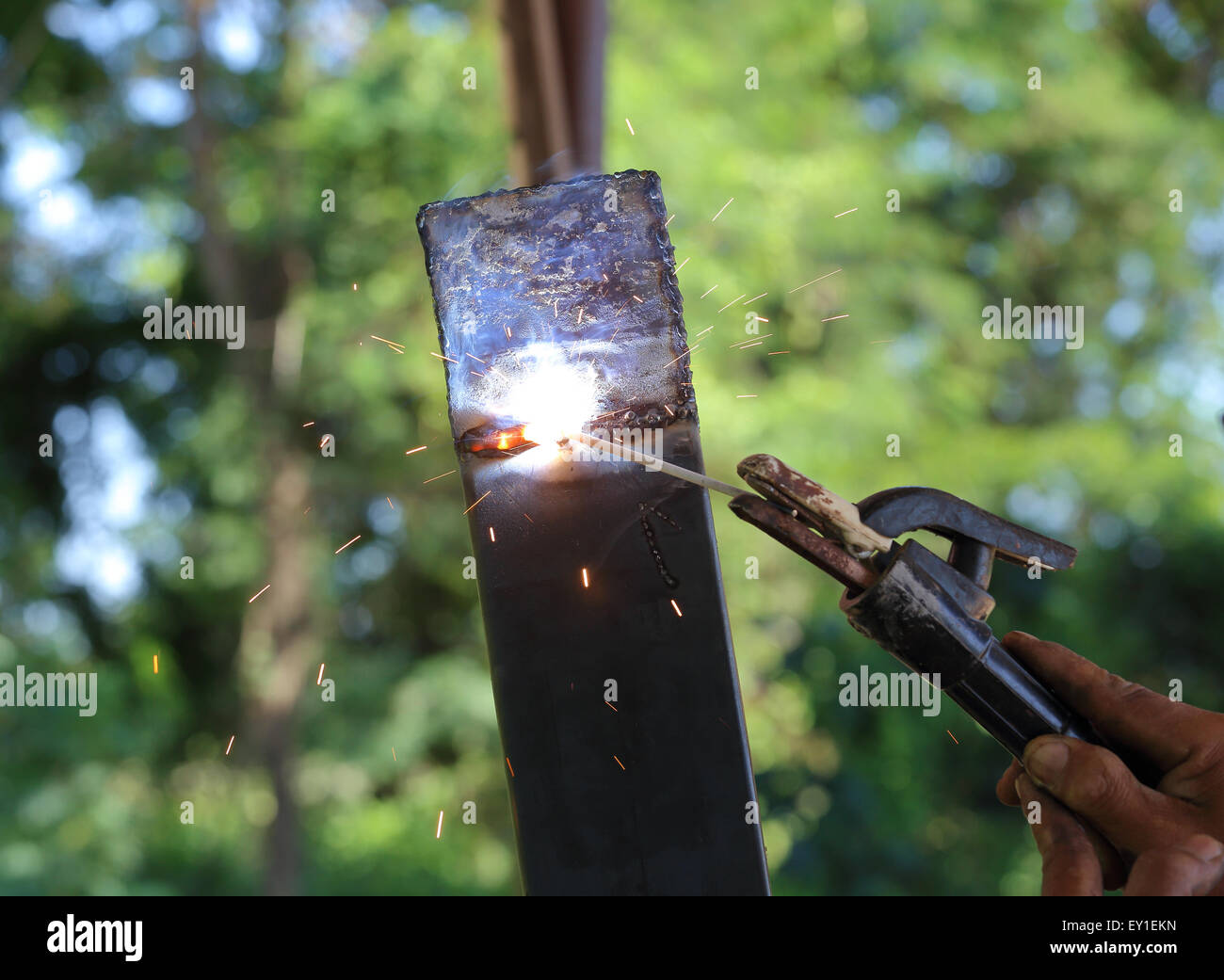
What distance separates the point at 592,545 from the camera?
837 mm

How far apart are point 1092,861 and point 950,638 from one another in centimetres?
23

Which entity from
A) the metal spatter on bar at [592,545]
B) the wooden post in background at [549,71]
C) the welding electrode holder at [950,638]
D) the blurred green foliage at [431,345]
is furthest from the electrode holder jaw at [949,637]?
the blurred green foliage at [431,345]

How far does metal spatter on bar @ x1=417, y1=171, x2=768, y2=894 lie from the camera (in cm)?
80

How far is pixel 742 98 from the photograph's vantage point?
26.5 ft

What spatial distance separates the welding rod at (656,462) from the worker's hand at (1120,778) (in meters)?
0.36

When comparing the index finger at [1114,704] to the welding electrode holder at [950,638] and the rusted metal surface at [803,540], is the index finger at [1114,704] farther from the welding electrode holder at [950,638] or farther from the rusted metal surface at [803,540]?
the rusted metal surface at [803,540]

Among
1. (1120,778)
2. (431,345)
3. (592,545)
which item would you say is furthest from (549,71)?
(431,345)

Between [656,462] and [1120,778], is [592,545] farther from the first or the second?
[1120,778]

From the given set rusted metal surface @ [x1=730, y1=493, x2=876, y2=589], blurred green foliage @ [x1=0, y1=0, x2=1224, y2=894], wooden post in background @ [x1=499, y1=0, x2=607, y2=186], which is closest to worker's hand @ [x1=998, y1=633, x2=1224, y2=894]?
rusted metal surface @ [x1=730, y1=493, x2=876, y2=589]

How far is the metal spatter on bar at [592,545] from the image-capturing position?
0.80 m

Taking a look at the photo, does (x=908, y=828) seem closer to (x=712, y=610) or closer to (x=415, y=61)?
(x=712, y=610)

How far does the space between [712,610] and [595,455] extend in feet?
0.53

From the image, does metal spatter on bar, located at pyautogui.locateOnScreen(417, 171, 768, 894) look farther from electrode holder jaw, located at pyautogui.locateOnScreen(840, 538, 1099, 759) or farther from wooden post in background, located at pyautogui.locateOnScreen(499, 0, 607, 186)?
wooden post in background, located at pyautogui.locateOnScreen(499, 0, 607, 186)
